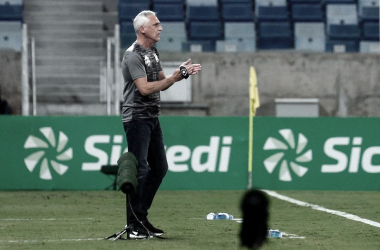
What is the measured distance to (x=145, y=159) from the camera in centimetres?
669

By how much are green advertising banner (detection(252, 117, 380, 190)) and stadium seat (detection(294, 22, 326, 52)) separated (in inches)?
180

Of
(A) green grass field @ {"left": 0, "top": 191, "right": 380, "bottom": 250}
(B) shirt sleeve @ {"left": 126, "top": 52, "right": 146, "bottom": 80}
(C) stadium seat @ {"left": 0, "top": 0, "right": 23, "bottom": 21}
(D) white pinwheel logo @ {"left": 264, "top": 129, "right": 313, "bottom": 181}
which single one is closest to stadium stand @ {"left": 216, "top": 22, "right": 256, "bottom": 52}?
(D) white pinwheel logo @ {"left": 264, "top": 129, "right": 313, "bottom": 181}

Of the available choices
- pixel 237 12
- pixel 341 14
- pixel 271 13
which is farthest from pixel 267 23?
pixel 341 14

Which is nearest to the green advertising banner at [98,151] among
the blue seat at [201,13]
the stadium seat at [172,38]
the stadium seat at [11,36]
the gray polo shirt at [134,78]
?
the stadium seat at [172,38]

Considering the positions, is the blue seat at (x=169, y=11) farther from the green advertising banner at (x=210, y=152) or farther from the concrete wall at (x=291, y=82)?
the green advertising banner at (x=210, y=152)

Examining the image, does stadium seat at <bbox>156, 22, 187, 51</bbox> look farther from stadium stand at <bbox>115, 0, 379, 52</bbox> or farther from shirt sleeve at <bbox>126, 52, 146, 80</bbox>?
shirt sleeve at <bbox>126, 52, 146, 80</bbox>

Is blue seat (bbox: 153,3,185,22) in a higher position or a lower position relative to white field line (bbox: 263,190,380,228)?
higher

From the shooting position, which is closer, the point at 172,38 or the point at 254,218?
the point at 254,218

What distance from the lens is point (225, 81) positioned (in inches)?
754

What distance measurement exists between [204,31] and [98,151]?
5.74 metres

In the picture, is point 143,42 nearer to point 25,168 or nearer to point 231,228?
point 231,228

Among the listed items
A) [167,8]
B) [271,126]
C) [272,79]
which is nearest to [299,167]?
[271,126]

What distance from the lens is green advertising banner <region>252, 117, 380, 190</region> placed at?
15.0 metres

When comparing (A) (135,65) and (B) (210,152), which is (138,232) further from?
(B) (210,152)
